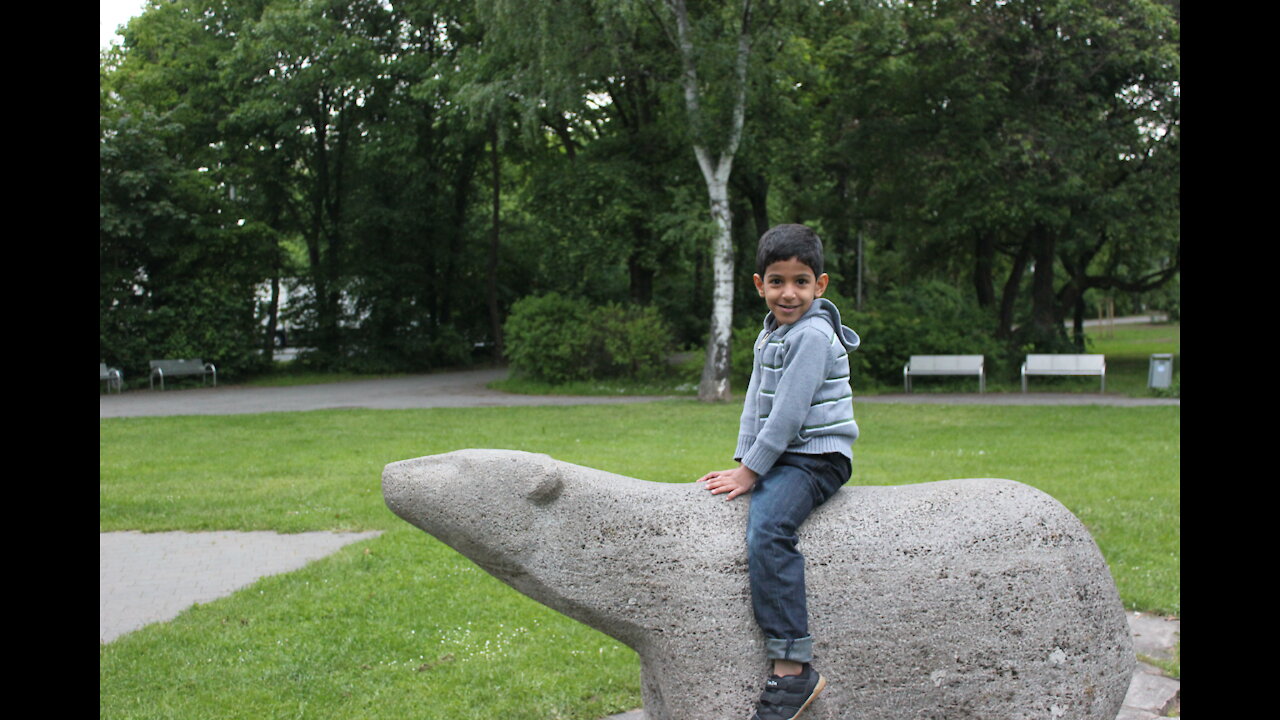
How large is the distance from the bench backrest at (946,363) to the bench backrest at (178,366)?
15750 millimetres

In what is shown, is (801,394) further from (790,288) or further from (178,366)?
(178,366)

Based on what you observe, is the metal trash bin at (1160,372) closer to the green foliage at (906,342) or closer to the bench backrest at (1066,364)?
the bench backrest at (1066,364)

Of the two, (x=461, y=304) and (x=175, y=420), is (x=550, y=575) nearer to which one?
(x=175, y=420)

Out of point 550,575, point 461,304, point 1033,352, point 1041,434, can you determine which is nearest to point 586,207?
point 461,304

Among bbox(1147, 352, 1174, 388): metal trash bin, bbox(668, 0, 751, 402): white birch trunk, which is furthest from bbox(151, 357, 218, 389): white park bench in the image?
bbox(1147, 352, 1174, 388): metal trash bin

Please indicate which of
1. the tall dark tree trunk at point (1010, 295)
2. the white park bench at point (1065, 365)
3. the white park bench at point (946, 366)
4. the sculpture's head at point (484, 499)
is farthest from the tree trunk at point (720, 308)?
the sculpture's head at point (484, 499)

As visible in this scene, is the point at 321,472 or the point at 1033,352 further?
the point at 1033,352

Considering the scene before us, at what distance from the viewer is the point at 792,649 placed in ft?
9.59

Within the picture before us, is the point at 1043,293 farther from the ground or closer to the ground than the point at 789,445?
farther from the ground

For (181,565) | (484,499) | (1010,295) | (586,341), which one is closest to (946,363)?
(1010,295)

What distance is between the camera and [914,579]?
301cm

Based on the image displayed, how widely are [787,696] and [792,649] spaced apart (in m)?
0.14

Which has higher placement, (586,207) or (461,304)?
(586,207)

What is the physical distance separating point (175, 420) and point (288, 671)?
38.8ft
